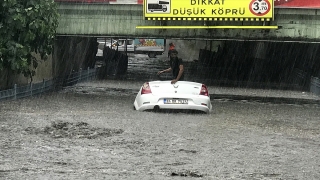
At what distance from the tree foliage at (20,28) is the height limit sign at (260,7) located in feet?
23.3

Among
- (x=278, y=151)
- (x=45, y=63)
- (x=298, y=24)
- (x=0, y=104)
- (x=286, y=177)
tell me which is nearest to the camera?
(x=286, y=177)

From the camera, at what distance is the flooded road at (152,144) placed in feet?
26.5

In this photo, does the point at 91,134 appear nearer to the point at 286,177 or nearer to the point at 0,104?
the point at 286,177

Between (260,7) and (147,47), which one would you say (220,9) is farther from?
(147,47)

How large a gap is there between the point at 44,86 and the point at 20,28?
420 centimetres

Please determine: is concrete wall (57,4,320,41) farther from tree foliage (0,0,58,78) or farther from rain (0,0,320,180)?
tree foliage (0,0,58,78)

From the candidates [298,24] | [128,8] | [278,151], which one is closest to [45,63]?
[128,8]

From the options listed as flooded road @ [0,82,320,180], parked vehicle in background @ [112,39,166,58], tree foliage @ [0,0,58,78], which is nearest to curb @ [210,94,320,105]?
flooded road @ [0,82,320,180]

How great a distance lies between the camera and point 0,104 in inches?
682

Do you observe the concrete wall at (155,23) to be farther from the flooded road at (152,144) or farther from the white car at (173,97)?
the white car at (173,97)

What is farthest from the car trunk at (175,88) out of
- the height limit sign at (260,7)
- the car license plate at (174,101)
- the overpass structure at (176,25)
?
the height limit sign at (260,7)

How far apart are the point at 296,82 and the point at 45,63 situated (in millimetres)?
17000

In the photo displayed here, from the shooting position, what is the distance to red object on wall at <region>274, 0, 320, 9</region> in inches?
873

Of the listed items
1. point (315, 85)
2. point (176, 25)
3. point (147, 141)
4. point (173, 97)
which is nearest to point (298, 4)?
point (176, 25)
